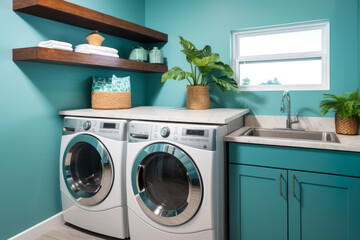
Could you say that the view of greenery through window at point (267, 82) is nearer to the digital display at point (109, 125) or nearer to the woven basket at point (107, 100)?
the woven basket at point (107, 100)

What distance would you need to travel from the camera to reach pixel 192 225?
1.82 metres

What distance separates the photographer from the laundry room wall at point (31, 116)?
194 cm

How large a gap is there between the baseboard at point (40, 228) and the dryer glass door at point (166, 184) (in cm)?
87

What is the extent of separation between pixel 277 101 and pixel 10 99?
2.18m

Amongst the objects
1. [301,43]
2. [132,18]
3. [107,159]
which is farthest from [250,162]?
[132,18]

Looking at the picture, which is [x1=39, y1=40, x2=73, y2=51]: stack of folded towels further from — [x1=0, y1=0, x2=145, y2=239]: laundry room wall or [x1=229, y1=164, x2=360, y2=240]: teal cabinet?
[x1=229, y1=164, x2=360, y2=240]: teal cabinet

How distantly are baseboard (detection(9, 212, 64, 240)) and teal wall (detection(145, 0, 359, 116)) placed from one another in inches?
60.5

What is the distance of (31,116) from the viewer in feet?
6.91

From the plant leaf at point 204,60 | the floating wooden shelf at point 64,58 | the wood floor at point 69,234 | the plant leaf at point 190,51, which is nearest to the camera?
the floating wooden shelf at point 64,58

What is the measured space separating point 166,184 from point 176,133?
0.40 metres

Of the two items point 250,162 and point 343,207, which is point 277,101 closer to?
point 250,162

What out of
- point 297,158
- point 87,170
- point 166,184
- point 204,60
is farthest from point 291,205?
point 87,170

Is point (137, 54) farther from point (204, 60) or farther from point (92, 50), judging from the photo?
point (204, 60)

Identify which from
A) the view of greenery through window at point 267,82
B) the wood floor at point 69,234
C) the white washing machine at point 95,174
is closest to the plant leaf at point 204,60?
the view of greenery through window at point 267,82
